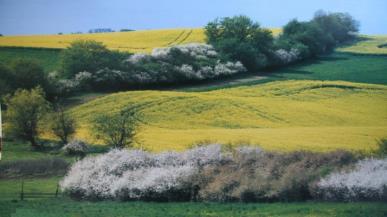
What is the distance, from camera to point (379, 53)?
72.3 feet

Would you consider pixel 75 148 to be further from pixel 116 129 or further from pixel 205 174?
pixel 205 174

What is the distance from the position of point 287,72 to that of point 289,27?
12.3 feet

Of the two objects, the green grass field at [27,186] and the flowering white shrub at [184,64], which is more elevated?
the flowering white shrub at [184,64]

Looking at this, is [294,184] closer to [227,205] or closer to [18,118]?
[227,205]

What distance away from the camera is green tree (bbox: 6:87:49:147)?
16734mm

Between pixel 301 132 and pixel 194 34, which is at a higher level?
pixel 194 34

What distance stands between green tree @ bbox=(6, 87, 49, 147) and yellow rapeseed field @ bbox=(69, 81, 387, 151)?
39.8 inches

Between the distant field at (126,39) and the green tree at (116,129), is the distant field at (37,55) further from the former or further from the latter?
the green tree at (116,129)

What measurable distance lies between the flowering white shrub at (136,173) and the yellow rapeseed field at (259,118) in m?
0.75

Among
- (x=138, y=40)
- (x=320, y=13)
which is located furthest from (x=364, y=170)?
(x=138, y=40)

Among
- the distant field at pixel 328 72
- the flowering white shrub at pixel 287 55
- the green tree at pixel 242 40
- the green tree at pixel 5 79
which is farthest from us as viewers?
the flowering white shrub at pixel 287 55

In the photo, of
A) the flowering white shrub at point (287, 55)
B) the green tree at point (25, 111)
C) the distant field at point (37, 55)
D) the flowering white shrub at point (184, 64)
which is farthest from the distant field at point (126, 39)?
the flowering white shrub at point (287, 55)

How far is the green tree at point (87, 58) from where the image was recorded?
57.8 feet

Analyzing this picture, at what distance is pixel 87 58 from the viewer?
17.8 meters
